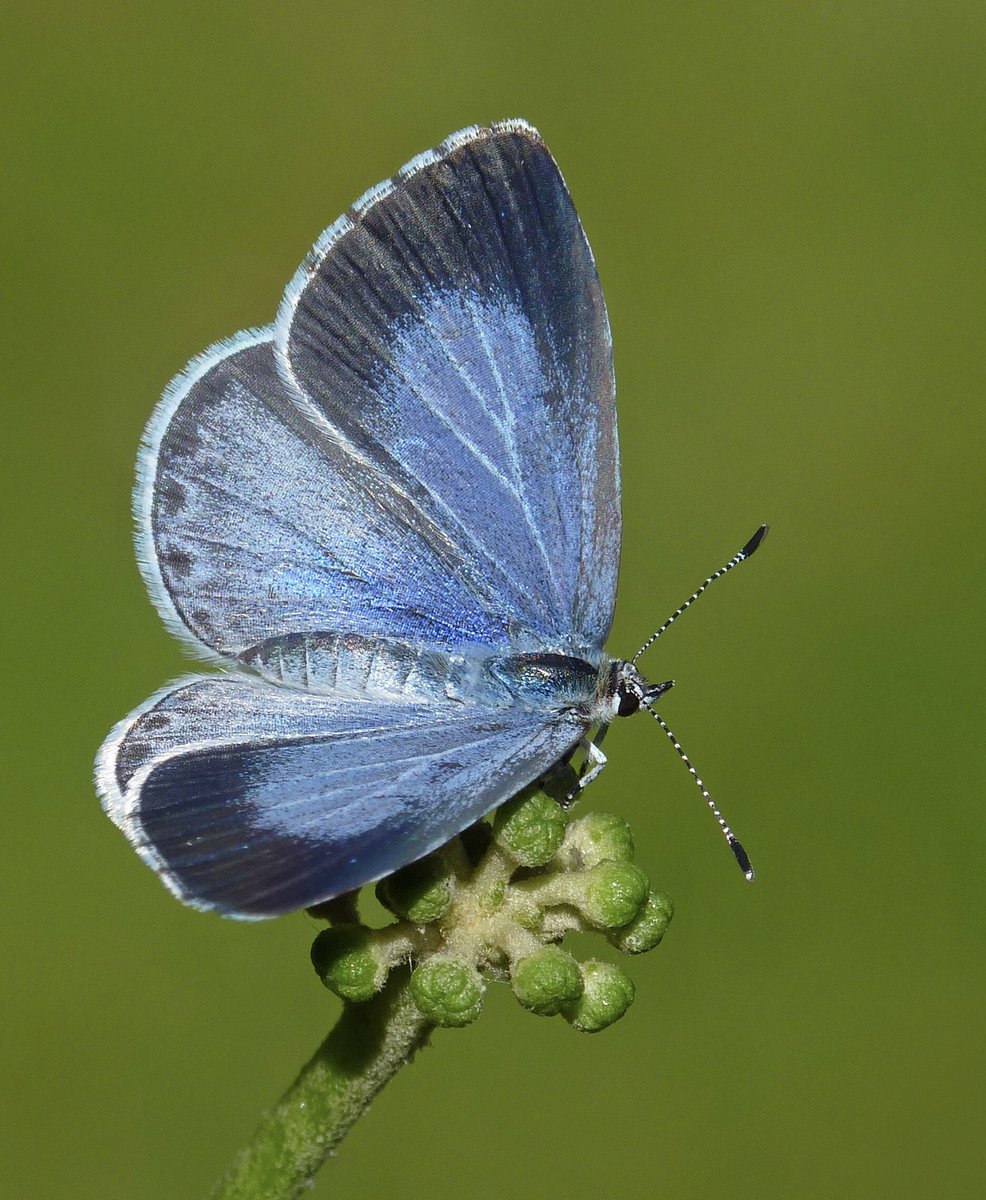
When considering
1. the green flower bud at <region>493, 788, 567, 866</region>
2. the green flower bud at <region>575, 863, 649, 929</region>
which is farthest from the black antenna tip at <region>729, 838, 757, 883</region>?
the green flower bud at <region>493, 788, 567, 866</region>

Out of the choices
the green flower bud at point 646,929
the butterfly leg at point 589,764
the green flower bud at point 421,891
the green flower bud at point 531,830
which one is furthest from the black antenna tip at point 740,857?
the green flower bud at point 421,891

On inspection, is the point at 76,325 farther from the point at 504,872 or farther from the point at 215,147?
the point at 504,872

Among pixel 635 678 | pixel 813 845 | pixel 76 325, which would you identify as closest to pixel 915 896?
pixel 813 845

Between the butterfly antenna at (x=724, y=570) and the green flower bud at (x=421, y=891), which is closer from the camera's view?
the green flower bud at (x=421, y=891)

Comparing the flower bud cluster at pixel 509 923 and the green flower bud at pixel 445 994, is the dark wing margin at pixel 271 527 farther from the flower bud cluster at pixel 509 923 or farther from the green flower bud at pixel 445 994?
the green flower bud at pixel 445 994

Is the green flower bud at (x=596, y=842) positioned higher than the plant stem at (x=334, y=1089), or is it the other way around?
the green flower bud at (x=596, y=842)

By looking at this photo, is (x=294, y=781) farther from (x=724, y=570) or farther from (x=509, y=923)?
(x=724, y=570)

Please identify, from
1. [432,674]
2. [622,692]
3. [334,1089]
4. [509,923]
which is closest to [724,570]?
[622,692]

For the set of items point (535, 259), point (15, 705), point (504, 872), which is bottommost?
point (15, 705)
